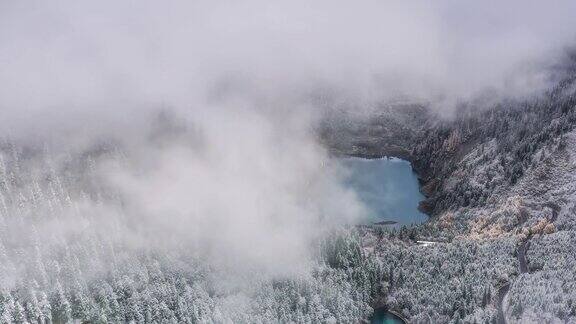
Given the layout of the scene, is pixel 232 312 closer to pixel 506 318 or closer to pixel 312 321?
pixel 312 321

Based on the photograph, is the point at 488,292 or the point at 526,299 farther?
the point at 488,292

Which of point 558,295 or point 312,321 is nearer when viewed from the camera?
point 558,295

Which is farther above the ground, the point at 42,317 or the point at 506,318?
the point at 42,317

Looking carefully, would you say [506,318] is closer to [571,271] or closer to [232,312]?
[571,271]

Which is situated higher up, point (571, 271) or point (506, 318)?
point (571, 271)

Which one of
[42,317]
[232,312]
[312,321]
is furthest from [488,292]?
[42,317]

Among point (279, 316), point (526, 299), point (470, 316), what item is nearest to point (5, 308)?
point (279, 316)

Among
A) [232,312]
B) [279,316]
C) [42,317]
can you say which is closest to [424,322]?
[279,316]

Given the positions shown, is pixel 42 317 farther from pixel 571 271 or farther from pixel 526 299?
pixel 571 271
